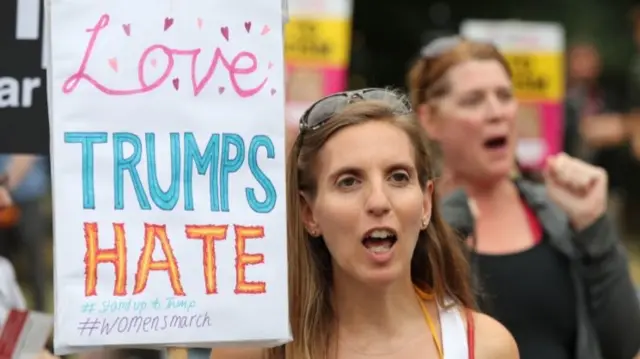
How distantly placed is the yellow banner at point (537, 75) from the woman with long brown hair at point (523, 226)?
8.62 feet

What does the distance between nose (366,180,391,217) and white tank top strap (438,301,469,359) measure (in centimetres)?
32

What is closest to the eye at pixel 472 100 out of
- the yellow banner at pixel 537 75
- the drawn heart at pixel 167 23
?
the drawn heart at pixel 167 23

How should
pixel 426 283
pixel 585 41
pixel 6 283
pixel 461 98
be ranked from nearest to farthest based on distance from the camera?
pixel 426 283, pixel 6 283, pixel 461 98, pixel 585 41

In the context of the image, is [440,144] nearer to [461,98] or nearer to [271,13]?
[461,98]

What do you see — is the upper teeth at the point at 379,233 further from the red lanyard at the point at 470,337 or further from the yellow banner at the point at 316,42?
the yellow banner at the point at 316,42

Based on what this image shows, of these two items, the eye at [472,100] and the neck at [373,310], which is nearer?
the neck at [373,310]

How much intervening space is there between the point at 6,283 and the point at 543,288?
1.42 metres

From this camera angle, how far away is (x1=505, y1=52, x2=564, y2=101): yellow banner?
693cm

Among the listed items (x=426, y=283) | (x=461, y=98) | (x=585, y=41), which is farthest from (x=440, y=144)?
(x=585, y=41)

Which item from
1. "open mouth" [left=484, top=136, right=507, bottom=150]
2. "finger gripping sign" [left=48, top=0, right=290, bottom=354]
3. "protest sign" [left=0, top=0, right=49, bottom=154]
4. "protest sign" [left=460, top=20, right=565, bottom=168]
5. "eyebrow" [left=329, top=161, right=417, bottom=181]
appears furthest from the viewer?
"protest sign" [left=460, top=20, right=565, bottom=168]

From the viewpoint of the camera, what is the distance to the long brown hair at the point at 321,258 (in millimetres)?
3133

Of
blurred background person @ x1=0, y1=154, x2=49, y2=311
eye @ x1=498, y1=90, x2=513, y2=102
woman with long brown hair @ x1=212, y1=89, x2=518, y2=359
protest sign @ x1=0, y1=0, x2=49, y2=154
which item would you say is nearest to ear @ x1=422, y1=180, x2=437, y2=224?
woman with long brown hair @ x1=212, y1=89, x2=518, y2=359

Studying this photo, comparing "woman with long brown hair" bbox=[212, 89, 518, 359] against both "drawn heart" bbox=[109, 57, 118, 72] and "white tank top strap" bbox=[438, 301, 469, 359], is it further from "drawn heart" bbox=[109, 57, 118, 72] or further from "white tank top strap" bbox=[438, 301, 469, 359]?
"drawn heart" bbox=[109, 57, 118, 72]

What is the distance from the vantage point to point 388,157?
3.09 metres
